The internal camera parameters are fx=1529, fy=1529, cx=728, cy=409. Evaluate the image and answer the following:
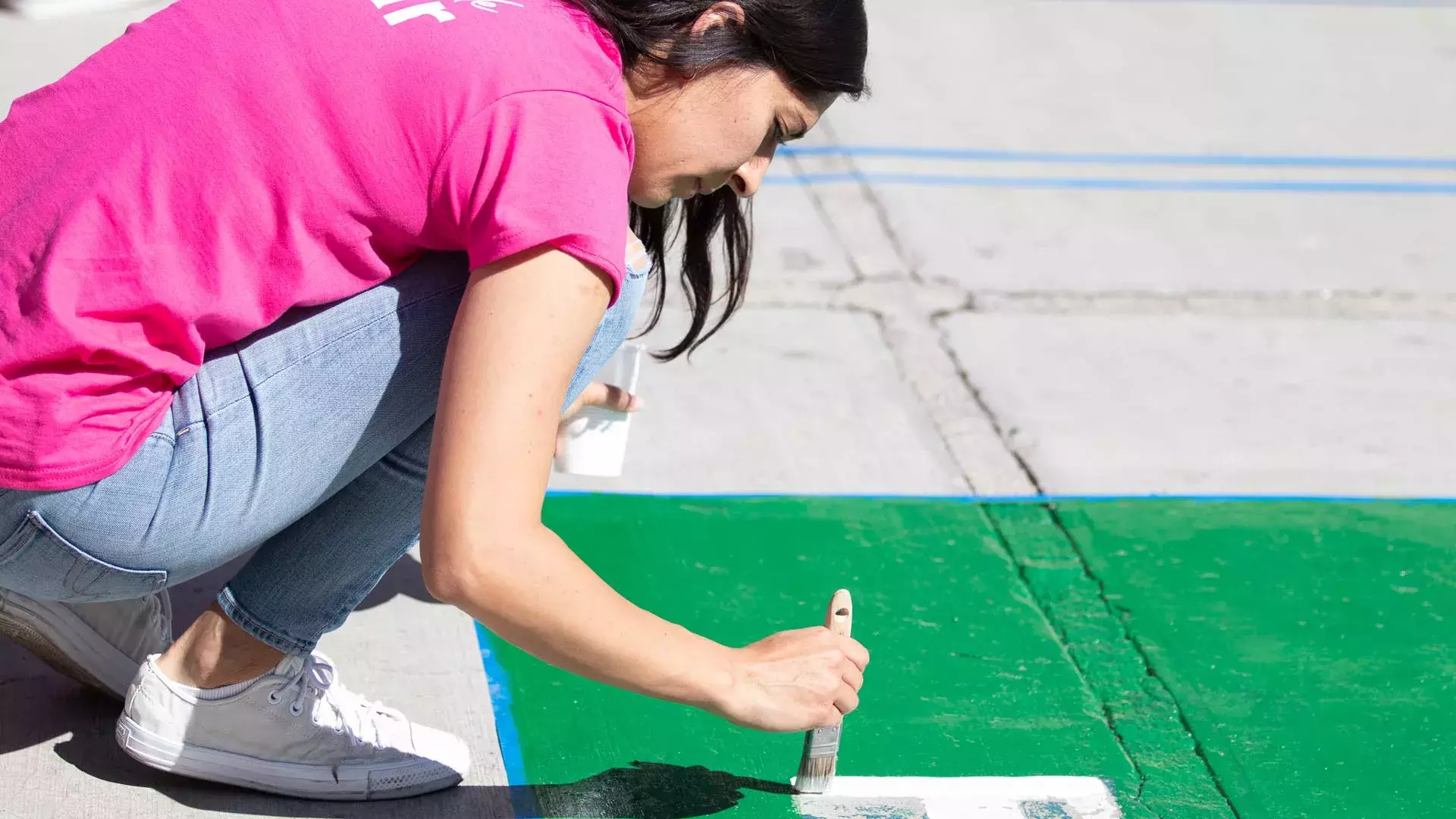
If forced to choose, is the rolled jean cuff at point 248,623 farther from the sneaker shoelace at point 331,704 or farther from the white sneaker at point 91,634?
the white sneaker at point 91,634

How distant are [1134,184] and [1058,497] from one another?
1851mm

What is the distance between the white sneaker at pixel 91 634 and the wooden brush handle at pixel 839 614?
97 cm

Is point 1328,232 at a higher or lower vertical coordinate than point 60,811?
lower

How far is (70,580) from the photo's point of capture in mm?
1760

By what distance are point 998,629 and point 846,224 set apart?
1799 millimetres

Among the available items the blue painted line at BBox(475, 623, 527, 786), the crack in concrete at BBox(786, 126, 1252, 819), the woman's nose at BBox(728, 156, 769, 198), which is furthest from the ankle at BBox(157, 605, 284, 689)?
the crack in concrete at BBox(786, 126, 1252, 819)

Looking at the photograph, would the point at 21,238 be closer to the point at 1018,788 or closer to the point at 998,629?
the point at 1018,788

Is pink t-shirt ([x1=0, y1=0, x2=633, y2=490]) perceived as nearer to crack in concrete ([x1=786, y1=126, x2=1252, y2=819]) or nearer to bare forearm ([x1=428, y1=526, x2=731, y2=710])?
bare forearm ([x1=428, y1=526, x2=731, y2=710])

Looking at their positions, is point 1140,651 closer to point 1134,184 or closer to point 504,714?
point 504,714

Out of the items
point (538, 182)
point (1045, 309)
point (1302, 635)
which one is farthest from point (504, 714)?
point (1045, 309)

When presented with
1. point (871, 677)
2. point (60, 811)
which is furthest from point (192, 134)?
point (871, 677)

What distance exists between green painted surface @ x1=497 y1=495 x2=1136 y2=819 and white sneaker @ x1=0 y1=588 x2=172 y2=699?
1.75 ft

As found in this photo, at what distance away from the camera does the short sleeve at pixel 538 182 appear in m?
1.45

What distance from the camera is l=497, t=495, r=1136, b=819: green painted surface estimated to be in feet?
7.18
